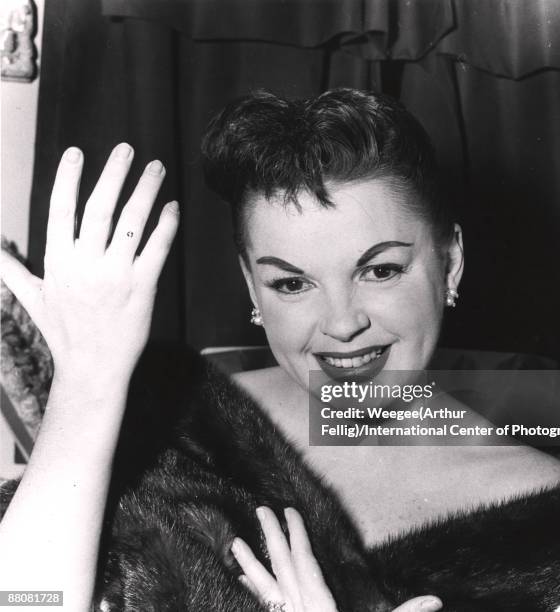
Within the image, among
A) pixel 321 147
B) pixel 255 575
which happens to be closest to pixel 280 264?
pixel 321 147

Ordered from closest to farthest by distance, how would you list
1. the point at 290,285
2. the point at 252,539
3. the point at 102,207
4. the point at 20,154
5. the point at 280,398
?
1. the point at 102,207
2. the point at 252,539
3. the point at 290,285
4. the point at 280,398
5. the point at 20,154

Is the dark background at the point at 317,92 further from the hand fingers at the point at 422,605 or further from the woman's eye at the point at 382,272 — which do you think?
the hand fingers at the point at 422,605

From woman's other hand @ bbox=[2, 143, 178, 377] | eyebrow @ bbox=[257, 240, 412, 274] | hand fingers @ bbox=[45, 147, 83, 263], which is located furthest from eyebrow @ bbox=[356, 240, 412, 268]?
hand fingers @ bbox=[45, 147, 83, 263]

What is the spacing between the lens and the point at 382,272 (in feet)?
3.15

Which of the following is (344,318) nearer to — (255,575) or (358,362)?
(358,362)

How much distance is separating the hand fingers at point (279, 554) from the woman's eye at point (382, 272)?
0.33 meters

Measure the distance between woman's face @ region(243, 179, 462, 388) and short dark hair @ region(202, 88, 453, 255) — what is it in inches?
0.8

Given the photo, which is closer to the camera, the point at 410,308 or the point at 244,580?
the point at 244,580

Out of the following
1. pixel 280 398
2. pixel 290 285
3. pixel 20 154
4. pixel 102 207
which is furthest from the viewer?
pixel 20 154

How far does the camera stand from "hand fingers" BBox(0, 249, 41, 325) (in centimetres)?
79

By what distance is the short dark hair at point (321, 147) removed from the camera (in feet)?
3.09

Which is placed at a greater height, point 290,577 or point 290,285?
point 290,285

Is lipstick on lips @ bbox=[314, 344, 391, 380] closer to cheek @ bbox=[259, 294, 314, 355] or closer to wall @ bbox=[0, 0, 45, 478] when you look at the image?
cheek @ bbox=[259, 294, 314, 355]

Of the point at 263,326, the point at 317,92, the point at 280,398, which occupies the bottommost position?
the point at 280,398
